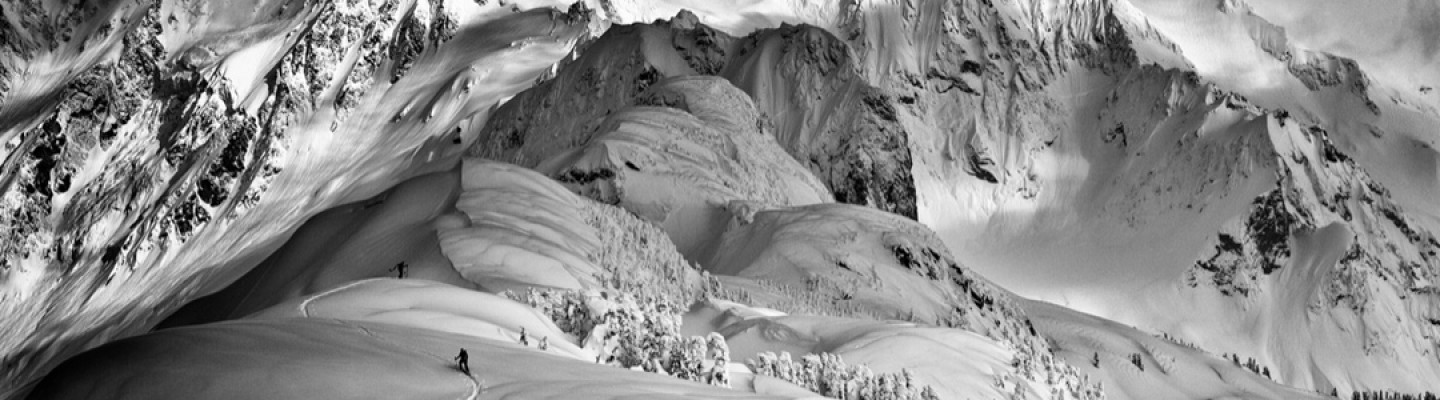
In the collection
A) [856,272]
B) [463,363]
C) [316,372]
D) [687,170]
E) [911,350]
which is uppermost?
[687,170]

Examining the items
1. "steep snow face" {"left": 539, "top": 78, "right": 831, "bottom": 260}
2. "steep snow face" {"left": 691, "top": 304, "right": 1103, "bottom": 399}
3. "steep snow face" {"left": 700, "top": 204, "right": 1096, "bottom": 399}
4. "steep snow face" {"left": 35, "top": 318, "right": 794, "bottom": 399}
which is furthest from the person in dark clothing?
"steep snow face" {"left": 539, "top": 78, "right": 831, "bottom": 260}

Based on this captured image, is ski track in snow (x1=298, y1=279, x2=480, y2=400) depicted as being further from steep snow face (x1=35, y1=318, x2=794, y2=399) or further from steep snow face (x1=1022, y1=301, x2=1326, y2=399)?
steep snow face (x1=1022, y1=301, x2=1326, y2=399)

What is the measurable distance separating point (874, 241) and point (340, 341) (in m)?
40.6

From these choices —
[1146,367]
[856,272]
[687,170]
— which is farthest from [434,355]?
[1146,367]

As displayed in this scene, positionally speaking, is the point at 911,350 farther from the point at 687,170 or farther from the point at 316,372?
the point at 687,170

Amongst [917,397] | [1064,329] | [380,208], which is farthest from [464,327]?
[1064,329]

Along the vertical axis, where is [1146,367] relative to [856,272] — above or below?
above

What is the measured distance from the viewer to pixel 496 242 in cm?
3581

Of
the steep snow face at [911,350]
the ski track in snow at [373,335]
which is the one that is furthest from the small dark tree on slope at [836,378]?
the ski track in snow at [373,335]

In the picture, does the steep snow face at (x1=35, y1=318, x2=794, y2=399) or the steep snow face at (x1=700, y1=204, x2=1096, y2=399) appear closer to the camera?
the steep snow face at (x1=35, y1=318, x2=794, y2=399)

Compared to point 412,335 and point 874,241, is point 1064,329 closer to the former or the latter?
point 874,241

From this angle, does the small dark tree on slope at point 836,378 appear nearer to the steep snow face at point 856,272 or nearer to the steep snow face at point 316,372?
the steep snow face at point 316,372

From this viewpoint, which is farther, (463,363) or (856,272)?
(856,272)

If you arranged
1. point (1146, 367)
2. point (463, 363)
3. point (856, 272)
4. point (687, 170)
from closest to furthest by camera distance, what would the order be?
1. point (463, 363)
2. point (856, 272)
3. point (687, 170)
4. point (1146, 367)
